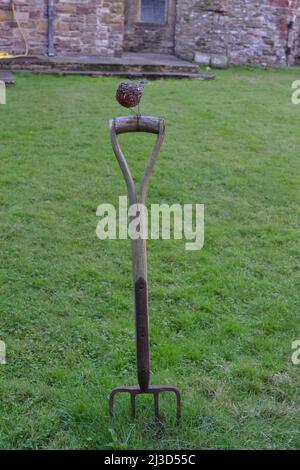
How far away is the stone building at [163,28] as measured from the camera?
11727 mm

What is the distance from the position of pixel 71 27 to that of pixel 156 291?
348 inches

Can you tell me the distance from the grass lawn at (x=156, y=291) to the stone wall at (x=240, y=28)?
5.53m

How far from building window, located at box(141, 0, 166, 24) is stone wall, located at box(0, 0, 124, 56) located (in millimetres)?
1967

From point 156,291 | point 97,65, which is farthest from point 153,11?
point 156,291

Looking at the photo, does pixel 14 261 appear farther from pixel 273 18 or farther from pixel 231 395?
pixel 273 18

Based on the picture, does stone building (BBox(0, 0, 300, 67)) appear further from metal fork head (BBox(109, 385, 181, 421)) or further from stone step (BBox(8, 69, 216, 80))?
metal fork head (BBox(109, 385, 181, 421))

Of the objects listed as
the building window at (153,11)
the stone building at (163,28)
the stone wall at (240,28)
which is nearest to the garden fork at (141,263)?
the stone building at (163,28)

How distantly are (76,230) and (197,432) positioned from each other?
2.63 metres

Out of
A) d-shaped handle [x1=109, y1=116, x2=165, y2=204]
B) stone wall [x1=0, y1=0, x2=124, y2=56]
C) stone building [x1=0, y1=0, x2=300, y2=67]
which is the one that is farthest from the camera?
stone building [x1=0, y1=0, x2=300, y2=67]

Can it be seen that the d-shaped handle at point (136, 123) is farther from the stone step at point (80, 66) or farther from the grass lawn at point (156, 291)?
the stone step at point (80, 66)

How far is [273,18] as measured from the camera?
Result: 13.4m

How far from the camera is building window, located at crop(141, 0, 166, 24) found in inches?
546

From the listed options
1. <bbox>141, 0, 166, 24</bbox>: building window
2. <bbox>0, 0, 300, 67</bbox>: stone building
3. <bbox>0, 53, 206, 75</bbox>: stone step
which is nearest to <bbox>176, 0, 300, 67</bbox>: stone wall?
<bbox>0, 0, 300, 67</bbox>: stone building

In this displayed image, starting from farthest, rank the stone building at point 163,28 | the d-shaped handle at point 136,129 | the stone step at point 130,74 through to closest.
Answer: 1. the stone building at point 163,28
2. the stone step at point 130,74
3. the d-shaped handle at point 136,129
